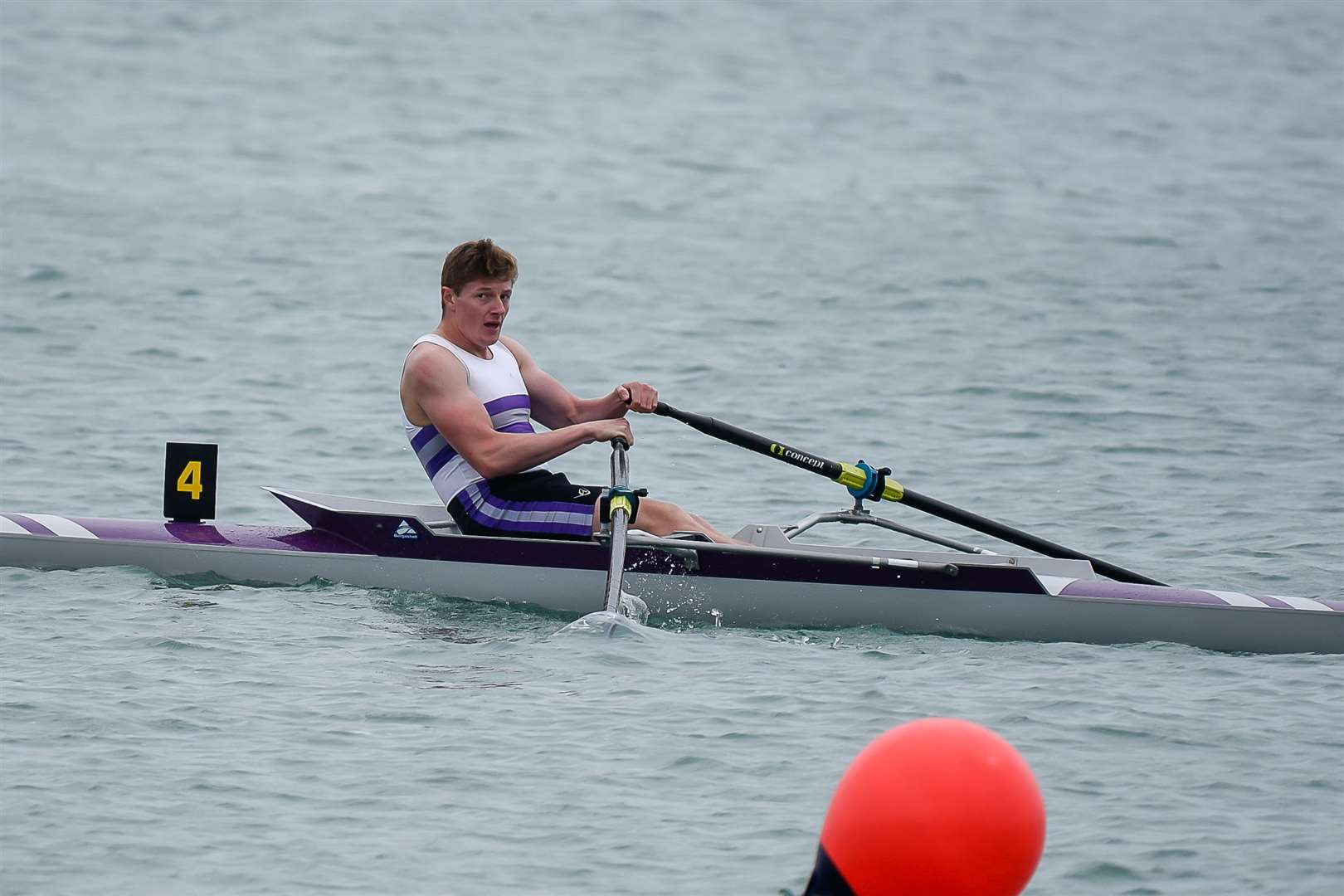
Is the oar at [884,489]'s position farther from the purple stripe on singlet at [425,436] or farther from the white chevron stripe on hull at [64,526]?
the white chevron stripe on hull at [64,526]

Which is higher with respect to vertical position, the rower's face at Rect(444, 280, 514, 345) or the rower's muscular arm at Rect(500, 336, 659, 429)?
the rower's face at Rect(444, 280, 514, 345)

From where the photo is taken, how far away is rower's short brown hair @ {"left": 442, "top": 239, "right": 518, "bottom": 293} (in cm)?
695

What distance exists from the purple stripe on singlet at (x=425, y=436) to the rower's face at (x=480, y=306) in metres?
0.40

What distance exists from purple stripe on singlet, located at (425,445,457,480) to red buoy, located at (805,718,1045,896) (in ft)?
11.5

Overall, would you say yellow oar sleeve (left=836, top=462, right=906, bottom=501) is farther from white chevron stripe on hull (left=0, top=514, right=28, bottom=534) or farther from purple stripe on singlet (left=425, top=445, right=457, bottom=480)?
white chevron stripe on hull (left=0, top=514, right=28, bottom=534)

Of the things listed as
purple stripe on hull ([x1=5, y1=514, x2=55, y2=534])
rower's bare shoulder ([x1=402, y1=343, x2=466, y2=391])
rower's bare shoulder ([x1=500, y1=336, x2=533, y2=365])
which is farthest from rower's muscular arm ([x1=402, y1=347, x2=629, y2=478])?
purple stripe on hull ([x1=5, y1=514, x2=55, y2=534])

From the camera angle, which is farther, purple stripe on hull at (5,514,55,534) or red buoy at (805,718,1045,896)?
purple stripe on hull at (5,514,55,534)

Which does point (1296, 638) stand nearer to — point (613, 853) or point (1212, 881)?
point (1212, 881)

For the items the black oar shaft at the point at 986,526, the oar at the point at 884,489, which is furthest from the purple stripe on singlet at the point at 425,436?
the black oar shaft at the point at 986,526

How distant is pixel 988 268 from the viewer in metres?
17.2

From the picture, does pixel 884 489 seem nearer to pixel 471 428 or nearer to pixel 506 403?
pixel 506 403

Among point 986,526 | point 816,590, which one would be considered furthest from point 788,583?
point 986,526

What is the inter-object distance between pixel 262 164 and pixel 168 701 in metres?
17.0

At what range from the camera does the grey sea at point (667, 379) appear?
521cm
